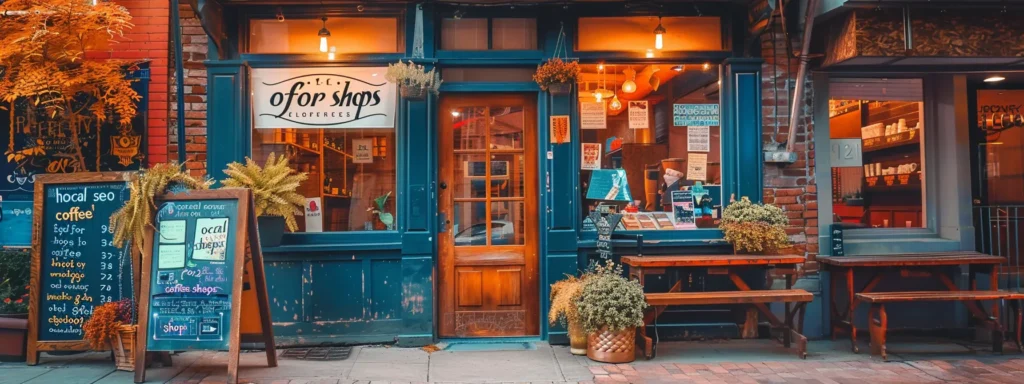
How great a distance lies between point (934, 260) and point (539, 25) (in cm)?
443

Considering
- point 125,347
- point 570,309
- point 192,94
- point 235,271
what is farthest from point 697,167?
point 125,347

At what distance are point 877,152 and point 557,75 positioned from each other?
3.61 meters

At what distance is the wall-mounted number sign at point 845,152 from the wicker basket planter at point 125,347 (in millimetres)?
6801

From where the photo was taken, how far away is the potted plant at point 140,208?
562 centimetres

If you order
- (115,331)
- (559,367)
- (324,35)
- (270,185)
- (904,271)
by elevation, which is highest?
(324,35)

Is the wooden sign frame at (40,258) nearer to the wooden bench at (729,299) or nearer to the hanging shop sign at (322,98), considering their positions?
the hanging shop sign at (322,98)

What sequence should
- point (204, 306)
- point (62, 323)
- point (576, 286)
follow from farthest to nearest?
point (576, 286)
point (62, 323)
point (204, 306)

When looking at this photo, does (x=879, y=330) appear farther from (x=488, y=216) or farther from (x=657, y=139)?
(x=488, y=216)

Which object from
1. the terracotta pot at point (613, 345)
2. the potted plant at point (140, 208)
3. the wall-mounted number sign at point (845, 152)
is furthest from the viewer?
the wall-mounted number sign at point (845, 152)

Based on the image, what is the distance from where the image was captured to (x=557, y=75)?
22.3 feet

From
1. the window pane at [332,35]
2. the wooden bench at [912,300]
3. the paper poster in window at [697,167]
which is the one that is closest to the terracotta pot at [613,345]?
the paper poster in window at [697,167]

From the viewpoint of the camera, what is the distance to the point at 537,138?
7207 millimetres

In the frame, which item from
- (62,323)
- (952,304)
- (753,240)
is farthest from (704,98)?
(62,323)

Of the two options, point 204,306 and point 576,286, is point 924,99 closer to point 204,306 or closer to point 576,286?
point 576,286
